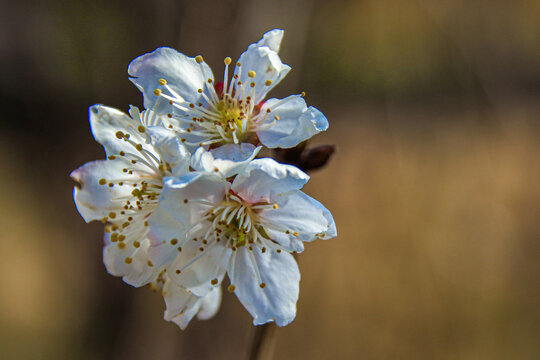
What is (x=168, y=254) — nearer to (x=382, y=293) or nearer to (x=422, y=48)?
(x=382, y=293)

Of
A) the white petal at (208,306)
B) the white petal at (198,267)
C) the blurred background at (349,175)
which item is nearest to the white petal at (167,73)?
the white petal at (198,267)

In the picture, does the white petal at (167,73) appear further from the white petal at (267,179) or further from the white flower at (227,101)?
the white petal at (267,179)

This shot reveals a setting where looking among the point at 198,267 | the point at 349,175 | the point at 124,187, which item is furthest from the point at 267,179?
the point at 349,175

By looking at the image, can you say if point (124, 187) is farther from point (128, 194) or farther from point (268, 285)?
point (268, 285)

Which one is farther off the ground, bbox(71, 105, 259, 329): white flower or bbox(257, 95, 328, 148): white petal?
bbox(257, 95, 328, 148): white petal

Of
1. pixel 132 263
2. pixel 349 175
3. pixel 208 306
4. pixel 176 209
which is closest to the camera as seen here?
pixel 176 209

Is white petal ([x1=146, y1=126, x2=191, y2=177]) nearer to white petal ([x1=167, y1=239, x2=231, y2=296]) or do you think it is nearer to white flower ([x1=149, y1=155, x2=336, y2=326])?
white flower ([x1=149, y1=155, x2=336, y2=326])

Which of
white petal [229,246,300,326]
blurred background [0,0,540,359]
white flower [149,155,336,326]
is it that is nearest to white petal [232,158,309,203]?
white flower [149,155,336,326]
